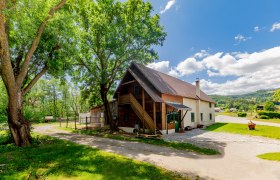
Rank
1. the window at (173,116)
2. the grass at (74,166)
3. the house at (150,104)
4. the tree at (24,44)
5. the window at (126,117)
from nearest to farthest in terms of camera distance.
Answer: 1. the grass at (74,166)
2. the tree at (24,44)
3. the house at (150,104)
4. the window at (173,116)
5. the window at (126,117)

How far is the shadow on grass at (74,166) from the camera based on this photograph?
26.5ft

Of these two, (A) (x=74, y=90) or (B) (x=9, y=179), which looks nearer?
(B) (x=9, y=179)

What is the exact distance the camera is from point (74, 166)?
9.22 m

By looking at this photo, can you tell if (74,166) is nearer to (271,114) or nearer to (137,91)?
(137,91)

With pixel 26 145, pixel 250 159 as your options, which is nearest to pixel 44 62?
pixel 26 145

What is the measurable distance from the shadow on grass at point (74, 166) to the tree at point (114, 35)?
13.3m

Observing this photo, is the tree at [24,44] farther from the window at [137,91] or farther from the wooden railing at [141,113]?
the window at [137,91]

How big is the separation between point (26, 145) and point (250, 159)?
1599 cm

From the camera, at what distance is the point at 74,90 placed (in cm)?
6081

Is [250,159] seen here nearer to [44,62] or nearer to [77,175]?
[77,175]

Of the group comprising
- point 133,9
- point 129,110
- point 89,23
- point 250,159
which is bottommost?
point 250,159

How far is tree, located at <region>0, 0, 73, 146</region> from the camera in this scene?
1216 cm

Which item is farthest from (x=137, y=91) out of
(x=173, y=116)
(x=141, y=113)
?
(x=173, y=116)

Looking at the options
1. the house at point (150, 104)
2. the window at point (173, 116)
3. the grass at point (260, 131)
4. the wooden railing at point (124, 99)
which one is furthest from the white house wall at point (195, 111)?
the wooden railing at point (124, 99)
